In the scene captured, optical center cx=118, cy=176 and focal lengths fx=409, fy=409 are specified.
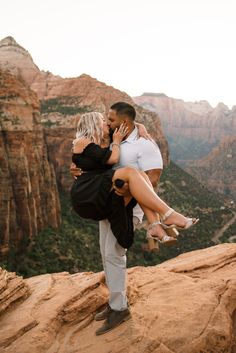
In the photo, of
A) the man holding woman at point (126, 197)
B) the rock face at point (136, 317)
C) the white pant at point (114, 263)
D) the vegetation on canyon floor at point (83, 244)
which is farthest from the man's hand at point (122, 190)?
the vegetation on canyon floor at point (83, 244)

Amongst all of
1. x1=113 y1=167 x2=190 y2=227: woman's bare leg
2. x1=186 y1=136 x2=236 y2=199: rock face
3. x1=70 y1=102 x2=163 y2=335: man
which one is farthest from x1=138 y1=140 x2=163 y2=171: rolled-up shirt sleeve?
x1=186 y1=136 x2=236 y2=199: rock face

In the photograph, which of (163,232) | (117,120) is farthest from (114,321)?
(117,120)

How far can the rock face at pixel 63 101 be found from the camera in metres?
63.4

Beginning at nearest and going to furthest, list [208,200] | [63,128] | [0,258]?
1. [0,258]
2. [63,128]
3. [208,200]

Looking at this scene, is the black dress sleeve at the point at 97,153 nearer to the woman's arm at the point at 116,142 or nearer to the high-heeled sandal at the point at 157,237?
the woman's arm at the point at 116,142

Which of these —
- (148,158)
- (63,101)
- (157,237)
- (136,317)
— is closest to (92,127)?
(148,158)

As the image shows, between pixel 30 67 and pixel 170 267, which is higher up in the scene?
pixel 30 67

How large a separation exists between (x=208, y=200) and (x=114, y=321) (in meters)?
80.8

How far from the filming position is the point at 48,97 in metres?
94.6

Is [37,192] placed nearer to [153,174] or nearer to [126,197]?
[153,174]

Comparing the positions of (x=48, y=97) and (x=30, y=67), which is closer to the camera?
(x=48, y=97)

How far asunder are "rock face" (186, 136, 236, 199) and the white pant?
137 meters

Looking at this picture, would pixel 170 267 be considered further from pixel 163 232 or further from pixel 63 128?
pixel 63 128

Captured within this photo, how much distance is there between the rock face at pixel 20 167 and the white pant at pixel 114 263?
3418 centimetres
